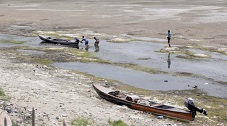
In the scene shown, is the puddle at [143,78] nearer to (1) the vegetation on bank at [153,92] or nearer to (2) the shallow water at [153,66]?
(2) the shallow water at [153,66]

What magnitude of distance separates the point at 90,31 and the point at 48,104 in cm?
3379

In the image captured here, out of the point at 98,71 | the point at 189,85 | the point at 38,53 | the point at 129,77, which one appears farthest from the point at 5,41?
the point at 189,85

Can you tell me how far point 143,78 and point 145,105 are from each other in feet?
29.4

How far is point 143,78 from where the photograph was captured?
30.8 m

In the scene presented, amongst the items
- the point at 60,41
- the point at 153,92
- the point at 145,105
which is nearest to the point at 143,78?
the point at 153,92

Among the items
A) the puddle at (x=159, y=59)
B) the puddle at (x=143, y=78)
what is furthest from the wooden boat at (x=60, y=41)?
the puddle at (x=143, y=78)

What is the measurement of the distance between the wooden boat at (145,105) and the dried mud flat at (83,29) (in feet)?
1.25

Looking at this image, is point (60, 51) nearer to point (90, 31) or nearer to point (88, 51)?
point (88, 51)

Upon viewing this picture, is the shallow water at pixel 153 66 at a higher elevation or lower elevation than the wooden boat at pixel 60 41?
lower

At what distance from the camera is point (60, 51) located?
1625 inches

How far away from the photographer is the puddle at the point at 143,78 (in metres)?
27.9

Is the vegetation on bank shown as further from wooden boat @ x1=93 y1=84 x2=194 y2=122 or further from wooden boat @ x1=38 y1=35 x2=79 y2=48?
wooden boat @ x1=38 y1=35 x2=79 y2=48

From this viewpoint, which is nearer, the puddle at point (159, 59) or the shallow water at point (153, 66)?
the shallow water at point (153, 66)

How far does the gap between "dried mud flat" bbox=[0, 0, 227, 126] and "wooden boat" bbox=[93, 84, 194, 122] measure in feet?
1.25
